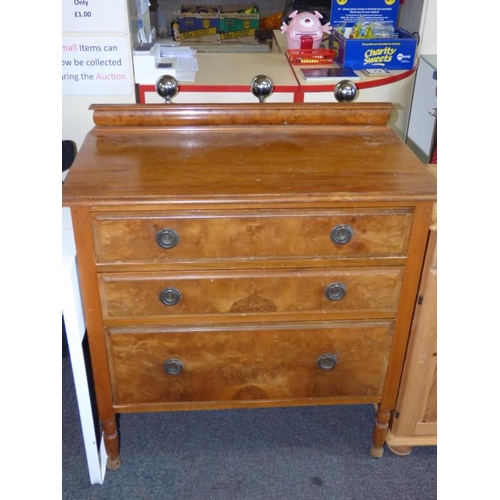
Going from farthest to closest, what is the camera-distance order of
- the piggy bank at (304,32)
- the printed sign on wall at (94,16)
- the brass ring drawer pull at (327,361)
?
the piggy bank at (304,32) < the printed sign on wall at (94,16) < the brass ring drawer pull at (327,361)

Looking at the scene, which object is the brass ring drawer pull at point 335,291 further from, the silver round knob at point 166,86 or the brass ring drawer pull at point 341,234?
the silver round knob at point 166,86

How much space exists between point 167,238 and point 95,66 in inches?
43.4

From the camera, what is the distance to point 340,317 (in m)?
1.26

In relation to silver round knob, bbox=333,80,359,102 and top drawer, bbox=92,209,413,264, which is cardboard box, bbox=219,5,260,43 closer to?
silver round knob, bbox=333,80,359,102

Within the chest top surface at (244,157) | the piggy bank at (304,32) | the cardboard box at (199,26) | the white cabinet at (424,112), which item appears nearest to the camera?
the chest top surface at (244,157)

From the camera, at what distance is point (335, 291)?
1.21 meters

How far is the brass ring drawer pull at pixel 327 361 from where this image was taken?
1.31 m


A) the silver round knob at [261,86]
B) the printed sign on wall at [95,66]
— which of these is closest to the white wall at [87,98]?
the printed sign on wall at [95,66]

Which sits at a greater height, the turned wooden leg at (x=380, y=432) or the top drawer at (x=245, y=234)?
the top drawer at (x=245, y=234)

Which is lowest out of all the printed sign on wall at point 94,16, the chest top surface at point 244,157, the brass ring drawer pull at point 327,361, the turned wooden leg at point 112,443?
the turned wooden leg at point 112,443

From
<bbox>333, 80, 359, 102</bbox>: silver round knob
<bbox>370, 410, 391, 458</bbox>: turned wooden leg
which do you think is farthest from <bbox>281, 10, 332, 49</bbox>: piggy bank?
<bbox>370, 410, 391, 458</bbox>: turned wooden leg

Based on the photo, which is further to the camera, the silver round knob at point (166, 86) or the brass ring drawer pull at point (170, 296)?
the silver round knob at point (166, 86)

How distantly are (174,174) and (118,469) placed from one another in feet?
2.63

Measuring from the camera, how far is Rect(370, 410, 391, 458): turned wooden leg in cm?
143
